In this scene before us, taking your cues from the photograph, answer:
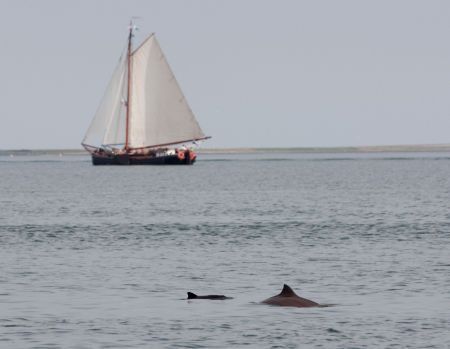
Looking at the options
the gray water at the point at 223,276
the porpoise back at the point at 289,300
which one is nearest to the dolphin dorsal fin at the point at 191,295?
the gray water at the point at 223,276

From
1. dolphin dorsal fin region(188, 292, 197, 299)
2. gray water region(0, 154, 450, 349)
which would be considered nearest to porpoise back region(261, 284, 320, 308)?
gray water region(0, 154, 450, 349)

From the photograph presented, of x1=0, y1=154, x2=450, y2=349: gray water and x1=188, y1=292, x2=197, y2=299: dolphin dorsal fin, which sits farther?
x1=188, y1=292, x2=197, y2=299: dolphin dorsal fin

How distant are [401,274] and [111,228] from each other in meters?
31.8

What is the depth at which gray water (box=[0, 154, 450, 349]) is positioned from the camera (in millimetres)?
34969

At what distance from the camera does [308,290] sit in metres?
43.7

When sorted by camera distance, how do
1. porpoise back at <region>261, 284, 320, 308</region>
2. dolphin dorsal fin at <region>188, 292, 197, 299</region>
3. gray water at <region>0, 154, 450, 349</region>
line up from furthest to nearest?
dolphin dorsal fin at <region>188, 292, 197, 299</region>, porpoise back at <region>261, 284, 320, 308</region>, gray water at <region>0, 154, 450, 349</region>

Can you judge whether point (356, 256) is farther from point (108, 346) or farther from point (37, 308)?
point (108, 346)

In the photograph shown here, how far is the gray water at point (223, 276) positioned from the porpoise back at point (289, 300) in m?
0.40

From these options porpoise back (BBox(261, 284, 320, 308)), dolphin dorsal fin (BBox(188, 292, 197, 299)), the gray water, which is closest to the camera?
the gray water

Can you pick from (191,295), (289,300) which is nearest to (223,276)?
(191,295)

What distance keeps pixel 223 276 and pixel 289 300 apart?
9360 millimetres

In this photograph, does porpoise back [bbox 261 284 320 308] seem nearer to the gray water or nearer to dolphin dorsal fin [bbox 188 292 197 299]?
the gray water

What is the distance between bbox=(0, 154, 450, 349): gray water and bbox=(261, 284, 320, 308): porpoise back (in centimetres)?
40

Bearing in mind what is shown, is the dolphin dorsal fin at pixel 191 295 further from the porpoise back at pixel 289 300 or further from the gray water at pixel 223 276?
the porpoise back at pixel 289 300
